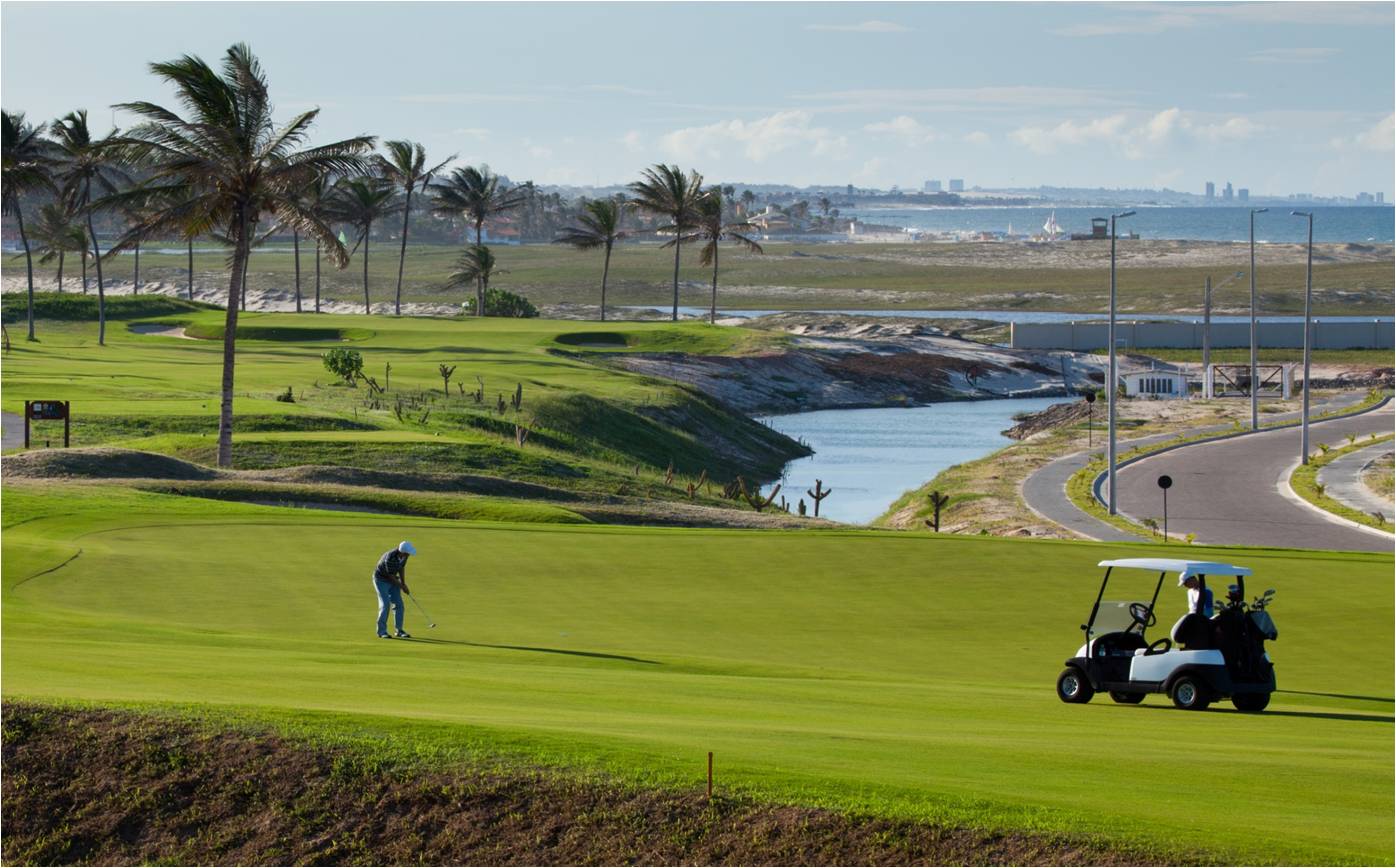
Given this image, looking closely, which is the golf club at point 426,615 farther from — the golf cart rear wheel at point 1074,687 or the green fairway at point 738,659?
the golf cart rear wheel at point 1074,687

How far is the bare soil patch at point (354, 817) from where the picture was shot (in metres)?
11.1

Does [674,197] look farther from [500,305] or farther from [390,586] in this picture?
[390,586]

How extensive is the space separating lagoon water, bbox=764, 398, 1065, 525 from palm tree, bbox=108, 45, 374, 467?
2227 cm

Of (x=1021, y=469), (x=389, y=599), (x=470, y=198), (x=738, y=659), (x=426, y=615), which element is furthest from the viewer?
(x=470, y=198)

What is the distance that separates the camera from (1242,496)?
5675 cm

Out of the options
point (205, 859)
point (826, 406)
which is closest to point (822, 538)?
point (205, 859)

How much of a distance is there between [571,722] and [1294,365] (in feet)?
333

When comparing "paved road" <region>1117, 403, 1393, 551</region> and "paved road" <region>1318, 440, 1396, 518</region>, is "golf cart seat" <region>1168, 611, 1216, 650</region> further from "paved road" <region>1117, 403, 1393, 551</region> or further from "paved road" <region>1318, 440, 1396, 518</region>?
"paved road" <region>1318, 440, 1396, 518</region>

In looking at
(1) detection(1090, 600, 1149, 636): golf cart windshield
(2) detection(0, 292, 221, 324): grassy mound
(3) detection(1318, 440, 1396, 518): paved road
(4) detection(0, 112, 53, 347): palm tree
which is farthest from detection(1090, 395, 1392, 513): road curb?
(2) detection(0, 292, 221, 324): grassy mound

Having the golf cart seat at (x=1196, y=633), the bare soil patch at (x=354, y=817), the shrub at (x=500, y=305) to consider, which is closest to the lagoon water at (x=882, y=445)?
the shrub at (x=500, y=305)

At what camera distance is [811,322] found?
14225cm

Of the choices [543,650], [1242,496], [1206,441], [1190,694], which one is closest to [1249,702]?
[1190,694]

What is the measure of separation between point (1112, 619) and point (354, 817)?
9.51 meters

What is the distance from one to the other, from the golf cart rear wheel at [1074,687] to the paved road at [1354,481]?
129ft
